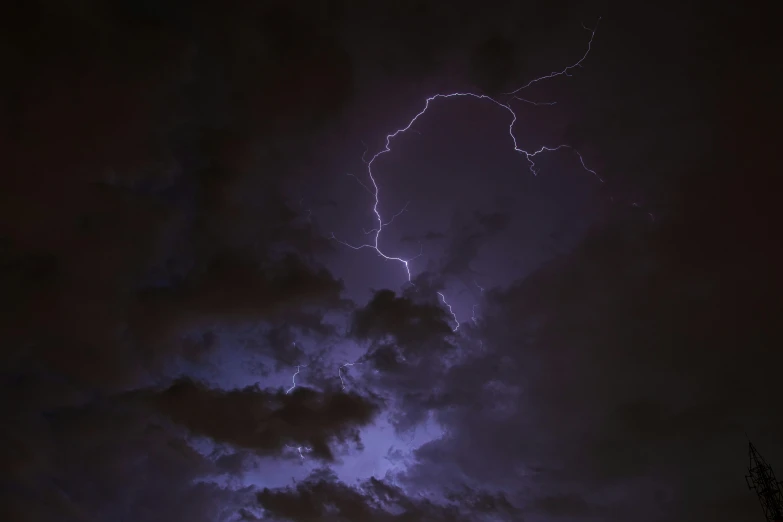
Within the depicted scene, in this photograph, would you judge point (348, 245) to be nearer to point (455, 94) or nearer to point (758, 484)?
Result: point (455, 94)

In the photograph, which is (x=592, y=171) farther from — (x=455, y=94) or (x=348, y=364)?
(x=348, y=364)

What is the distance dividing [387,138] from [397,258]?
534cm

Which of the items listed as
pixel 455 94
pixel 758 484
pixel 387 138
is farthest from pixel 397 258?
pixel 758 484

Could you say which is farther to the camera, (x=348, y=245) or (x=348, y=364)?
(x=348, y=364)

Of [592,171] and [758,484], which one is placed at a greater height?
[592,171]

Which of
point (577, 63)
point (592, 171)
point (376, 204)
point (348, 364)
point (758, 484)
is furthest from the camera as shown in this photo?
point (348, 364)

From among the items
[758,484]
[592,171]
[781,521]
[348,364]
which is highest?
[592,171]

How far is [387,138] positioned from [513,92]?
15.7 ft

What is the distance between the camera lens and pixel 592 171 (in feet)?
57.0

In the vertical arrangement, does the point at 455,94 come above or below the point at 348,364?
above

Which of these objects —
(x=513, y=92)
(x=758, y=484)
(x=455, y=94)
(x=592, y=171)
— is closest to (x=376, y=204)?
(x=455, y=94)

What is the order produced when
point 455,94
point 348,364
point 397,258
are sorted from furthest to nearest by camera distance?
point 348,364 < point 397,258 < point 455,94

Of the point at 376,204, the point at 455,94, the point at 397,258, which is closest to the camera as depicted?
the point at 455,94

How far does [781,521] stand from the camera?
20094mm
